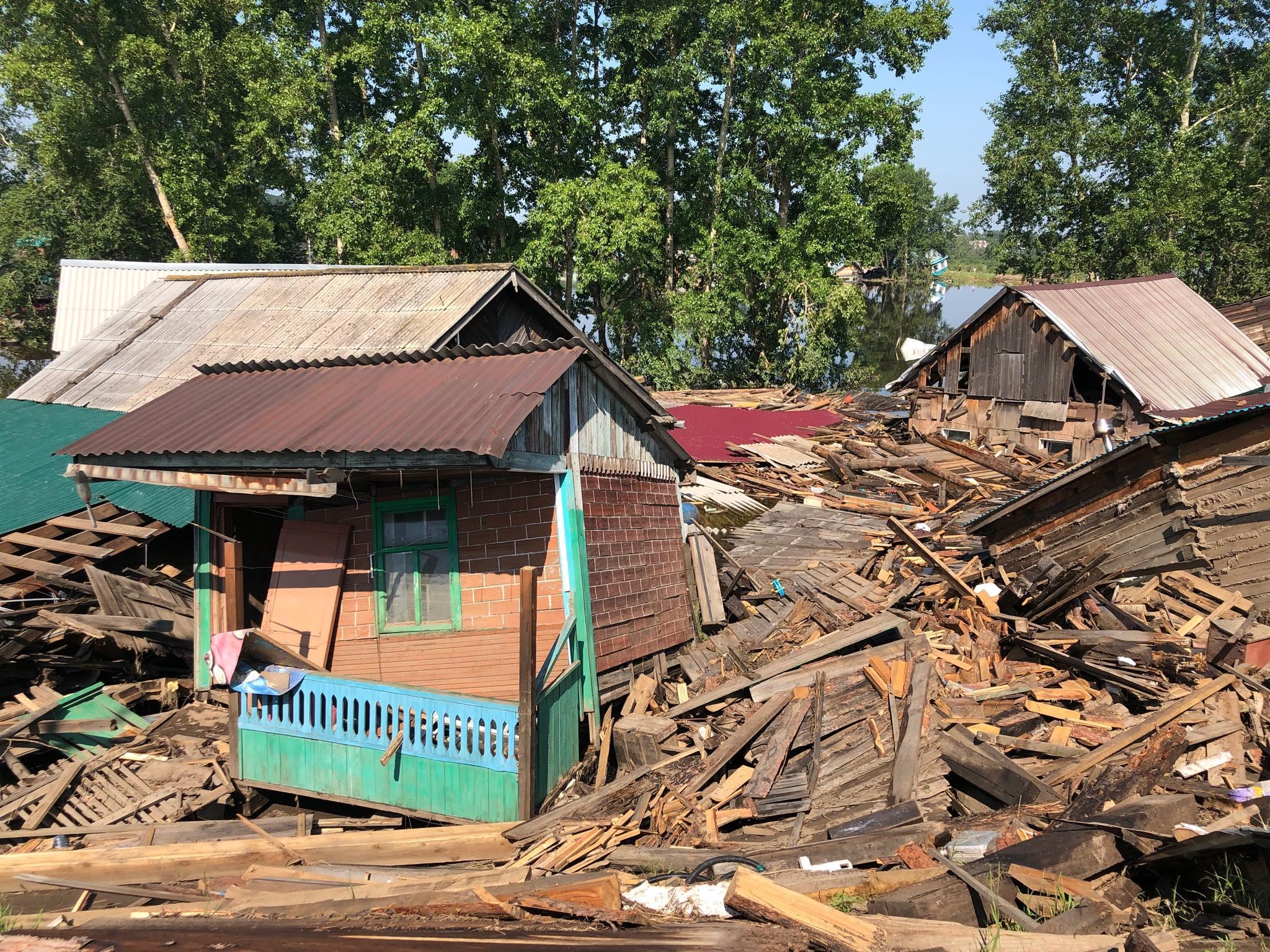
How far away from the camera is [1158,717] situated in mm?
9008

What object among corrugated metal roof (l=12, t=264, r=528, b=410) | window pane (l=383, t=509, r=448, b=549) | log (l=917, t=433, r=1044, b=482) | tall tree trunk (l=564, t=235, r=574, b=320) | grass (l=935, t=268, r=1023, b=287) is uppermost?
grass (l=935, t=268, r=1023, b=287)

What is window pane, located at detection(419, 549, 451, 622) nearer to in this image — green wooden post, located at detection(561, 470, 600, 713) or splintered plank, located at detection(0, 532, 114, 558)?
green wooden post, located at detection(561, 470, 600, 713)

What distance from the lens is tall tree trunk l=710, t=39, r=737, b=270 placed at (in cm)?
3466

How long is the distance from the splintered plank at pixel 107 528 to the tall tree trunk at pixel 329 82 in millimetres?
26847

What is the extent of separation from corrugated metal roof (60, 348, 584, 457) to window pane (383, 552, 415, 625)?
1691mm

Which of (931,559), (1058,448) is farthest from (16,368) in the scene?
(1058,448)

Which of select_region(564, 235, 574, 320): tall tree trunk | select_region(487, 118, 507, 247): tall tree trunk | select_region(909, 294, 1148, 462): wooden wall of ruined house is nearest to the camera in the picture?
select_region(909, 294, 1148, 462): wooden wall of ruined house

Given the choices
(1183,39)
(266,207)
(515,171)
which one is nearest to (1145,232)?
(1183,39)

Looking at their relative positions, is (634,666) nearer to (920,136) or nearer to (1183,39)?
(920,136)

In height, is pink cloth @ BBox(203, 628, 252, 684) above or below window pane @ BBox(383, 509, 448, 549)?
below

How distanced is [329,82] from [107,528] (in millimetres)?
28151

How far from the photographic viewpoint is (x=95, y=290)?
24.7 metres

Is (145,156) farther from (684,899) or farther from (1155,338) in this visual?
(684,899)

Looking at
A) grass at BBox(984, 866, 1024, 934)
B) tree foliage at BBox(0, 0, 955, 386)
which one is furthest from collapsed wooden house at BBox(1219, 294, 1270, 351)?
grass at BBox(984, 866, 1024, 934)
